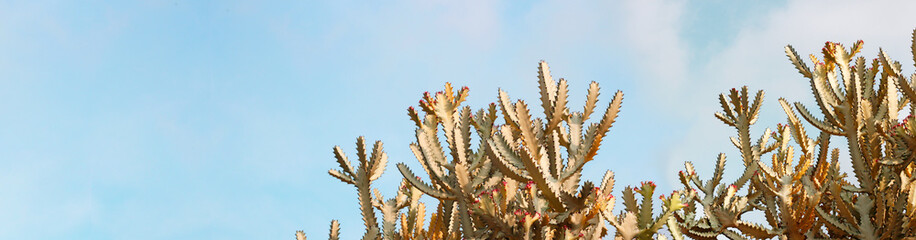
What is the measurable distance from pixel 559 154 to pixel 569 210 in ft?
1.29

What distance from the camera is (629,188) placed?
4.48 metres

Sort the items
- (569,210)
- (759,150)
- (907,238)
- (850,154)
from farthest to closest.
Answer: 1. (759,150)
2. (850,154)
3. (907,238)
4. (569,210)

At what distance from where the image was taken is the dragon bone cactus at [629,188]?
4.17 metres

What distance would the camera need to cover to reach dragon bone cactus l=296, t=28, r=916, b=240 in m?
4.17

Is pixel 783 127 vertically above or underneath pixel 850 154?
above

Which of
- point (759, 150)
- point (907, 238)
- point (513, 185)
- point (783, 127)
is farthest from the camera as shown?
point (783, 127)

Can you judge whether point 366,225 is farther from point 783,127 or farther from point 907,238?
point 783,127

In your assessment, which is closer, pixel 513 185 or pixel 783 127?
pixel 513 185

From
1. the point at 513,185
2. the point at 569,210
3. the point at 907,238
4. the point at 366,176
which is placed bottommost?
the point at 907,238

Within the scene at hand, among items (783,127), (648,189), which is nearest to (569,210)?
(648,189)

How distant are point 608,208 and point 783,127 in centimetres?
398

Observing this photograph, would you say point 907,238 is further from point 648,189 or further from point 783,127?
point 648,189

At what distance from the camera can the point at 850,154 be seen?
6148 mm

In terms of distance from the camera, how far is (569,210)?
13.4 ft
